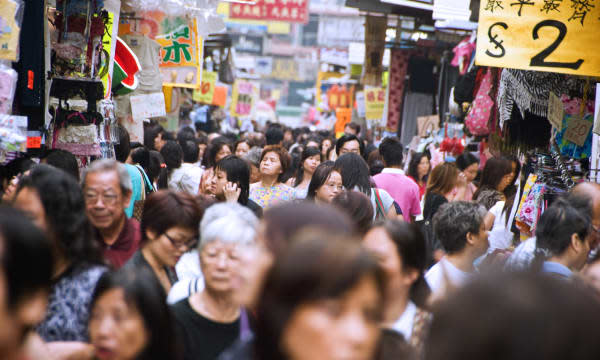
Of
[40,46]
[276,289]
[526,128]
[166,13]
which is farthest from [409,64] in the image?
[276,289]

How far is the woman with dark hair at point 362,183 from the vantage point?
257 inches

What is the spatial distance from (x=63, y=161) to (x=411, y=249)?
11.5 ft

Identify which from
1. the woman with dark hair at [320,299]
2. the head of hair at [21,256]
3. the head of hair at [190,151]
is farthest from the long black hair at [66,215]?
the head of hair at [190,151]

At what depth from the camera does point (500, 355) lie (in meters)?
1.52

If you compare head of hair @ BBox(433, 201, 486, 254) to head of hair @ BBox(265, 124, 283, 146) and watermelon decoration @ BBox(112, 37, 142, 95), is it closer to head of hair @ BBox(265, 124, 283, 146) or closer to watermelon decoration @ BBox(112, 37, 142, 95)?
watermelon decoration @ BBox(112, 37, 142, 95)

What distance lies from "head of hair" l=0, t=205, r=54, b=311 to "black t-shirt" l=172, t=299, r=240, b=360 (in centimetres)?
88

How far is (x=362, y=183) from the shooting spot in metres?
6.56

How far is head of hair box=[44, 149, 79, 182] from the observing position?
5.79 m

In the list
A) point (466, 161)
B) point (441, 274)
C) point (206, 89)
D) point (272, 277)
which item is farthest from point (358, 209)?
point (206, 89)

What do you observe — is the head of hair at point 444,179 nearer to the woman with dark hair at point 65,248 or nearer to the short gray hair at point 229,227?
the short gray hair at point 229,227

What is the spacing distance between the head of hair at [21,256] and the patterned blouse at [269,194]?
16.0 ft

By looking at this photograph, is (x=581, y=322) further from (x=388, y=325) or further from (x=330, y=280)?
(x=388, y=325)

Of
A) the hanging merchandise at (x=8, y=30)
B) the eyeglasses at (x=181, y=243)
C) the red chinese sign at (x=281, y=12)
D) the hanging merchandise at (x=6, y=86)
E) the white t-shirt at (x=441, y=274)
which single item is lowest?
the white t-shirt at (x=441, y=274)

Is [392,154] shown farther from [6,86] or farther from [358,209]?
[6,86]
